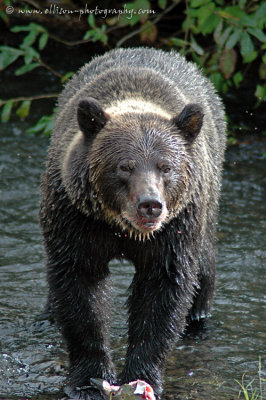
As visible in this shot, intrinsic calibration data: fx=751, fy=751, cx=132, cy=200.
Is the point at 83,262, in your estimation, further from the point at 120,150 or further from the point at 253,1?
the point at 253,1

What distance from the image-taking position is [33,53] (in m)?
10.3

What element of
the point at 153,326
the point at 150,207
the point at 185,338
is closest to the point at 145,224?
the point at 150,207

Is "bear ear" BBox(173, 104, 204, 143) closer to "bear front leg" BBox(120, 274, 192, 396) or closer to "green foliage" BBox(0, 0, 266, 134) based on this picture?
"bear front leg" BBox(120, 274, 192, 396)

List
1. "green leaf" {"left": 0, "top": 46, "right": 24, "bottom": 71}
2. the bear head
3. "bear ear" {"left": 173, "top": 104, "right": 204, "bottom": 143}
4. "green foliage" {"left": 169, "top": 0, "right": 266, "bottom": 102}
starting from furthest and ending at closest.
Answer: "green leaf" {"left": 0, "top": 46, "right": 24, "bottom": 71} → "green foliage" {"left": 169, "top": 0, "right": 266, "bottom": 102} → "bear ear" {"left": 173, "top": 104, "right": 204, "bottom": 143} → the bear head

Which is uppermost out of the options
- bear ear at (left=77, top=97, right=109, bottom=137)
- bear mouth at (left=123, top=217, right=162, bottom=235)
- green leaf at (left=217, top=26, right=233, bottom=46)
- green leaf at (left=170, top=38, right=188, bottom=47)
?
green leaf at (left=217, top=26, right=233, bottom=46)

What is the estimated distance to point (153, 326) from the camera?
5.89 m

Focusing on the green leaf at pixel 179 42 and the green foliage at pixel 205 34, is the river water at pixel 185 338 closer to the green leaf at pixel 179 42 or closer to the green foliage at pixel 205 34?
the green foliage at pixel 205 34

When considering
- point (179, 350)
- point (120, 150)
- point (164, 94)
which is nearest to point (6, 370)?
point (179, 350)

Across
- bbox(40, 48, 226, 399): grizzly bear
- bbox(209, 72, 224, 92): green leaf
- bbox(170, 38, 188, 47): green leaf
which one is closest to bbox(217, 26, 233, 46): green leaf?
bbox(170, 38, 188, 47): green leaf

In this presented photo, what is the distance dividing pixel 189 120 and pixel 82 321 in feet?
5.84

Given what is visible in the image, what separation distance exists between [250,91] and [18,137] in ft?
14.7

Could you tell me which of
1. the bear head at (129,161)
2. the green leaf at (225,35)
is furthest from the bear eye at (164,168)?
the green leaf at (225,35)

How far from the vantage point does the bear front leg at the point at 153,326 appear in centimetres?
587

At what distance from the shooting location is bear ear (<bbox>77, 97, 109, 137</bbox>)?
5370 millimetres
